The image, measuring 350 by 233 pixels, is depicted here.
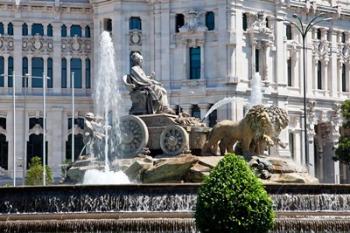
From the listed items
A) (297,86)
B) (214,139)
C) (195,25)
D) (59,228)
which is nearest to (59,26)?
(195,25)

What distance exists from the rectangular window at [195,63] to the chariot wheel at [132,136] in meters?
46.6

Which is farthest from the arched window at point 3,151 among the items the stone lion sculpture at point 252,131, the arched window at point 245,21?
the stone lion sculpture at point 252,131

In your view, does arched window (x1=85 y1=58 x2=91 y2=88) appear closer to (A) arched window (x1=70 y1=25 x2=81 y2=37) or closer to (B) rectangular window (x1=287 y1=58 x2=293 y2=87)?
(A) arched window (x1=70 y1=25 x2=81 y2=37)

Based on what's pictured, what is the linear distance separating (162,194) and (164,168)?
408 centimetres

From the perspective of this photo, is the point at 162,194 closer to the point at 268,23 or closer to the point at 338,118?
the point at 268,23

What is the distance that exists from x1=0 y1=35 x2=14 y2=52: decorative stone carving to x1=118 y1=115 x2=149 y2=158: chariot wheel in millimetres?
52759

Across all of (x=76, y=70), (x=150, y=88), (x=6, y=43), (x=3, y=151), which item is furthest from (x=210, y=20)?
(x=150, y=88)

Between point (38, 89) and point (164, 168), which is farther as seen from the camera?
point (38, 89)

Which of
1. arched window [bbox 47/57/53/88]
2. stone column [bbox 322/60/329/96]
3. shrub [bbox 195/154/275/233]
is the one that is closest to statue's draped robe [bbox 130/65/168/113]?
shrub [bbox 195/154/275/233]

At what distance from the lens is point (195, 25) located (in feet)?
281

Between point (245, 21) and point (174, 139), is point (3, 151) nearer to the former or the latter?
point (245, 21)

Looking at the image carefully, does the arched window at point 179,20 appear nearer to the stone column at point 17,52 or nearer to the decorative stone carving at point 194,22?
the decorative stone carving at point 194,22

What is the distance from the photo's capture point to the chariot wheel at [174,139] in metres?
39.0

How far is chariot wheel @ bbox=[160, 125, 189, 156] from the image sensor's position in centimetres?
3903
